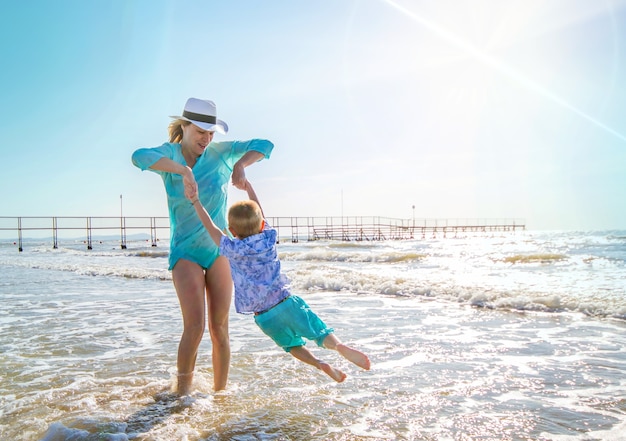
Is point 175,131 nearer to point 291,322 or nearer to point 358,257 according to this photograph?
point 291,322

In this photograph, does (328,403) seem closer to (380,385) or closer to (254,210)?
(380,385)

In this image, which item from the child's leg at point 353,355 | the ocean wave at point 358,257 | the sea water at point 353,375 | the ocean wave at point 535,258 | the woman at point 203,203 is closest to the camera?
the child's leg at point 353,355

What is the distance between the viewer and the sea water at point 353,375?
272 centimetres

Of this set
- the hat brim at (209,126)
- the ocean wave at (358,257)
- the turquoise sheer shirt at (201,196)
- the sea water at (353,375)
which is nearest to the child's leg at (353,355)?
the sea water at (353,375)

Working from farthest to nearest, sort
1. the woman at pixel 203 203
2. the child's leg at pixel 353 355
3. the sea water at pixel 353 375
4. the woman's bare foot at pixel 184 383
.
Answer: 1. the woman's bare foot at pixel 184 383
2. the woman at pixel 203 203
3. the sea water at pixel 353 375
4. the child's leg at pixel 353 355

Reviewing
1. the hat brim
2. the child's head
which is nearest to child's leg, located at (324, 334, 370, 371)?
the child's head

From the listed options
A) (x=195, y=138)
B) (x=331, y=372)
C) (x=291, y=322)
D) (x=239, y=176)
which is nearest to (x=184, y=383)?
(x=291, y=322)

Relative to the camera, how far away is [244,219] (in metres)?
2.69

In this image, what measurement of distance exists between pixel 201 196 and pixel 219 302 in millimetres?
637

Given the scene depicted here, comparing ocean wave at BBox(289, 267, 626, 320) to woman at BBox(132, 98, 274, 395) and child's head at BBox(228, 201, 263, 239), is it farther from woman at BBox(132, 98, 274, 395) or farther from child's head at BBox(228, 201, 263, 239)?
child's head at BBox(228, 201, 263, 239)

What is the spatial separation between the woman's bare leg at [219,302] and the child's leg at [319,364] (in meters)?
0.52

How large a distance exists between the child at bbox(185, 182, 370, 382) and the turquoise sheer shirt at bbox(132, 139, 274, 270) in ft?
0.86

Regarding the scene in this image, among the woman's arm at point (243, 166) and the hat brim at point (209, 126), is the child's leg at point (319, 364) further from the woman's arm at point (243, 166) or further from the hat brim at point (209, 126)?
the hat brim at point (209, 126)

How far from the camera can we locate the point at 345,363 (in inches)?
160
